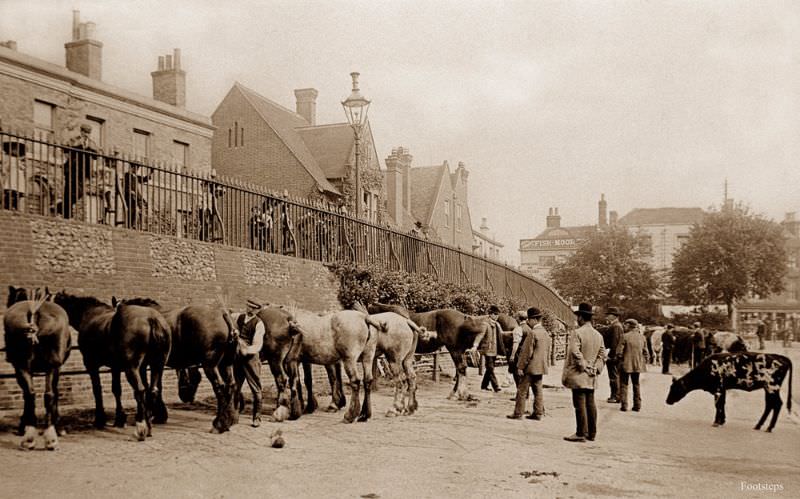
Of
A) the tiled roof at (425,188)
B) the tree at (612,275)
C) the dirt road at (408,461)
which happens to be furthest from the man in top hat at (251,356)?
the tree at (612,275)

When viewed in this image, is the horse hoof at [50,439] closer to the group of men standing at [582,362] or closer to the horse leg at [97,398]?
the horse leg at [97,398]

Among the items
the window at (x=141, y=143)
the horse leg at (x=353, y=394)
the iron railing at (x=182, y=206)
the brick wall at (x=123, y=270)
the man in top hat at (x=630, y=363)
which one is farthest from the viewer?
the window at (x=141, y=143)

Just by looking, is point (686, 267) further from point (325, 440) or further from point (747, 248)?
point (325, 440)

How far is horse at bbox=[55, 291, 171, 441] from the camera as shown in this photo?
28.8ft

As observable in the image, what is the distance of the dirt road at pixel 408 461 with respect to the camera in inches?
274

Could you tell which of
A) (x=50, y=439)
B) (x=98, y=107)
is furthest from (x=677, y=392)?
(x=98, y=107)

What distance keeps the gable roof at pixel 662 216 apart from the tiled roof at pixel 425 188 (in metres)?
28.9

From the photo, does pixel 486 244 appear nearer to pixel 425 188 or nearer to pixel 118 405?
pixel 425 188

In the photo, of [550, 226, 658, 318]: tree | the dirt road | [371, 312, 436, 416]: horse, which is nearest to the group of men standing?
the dirt road

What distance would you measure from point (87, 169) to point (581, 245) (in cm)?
4915

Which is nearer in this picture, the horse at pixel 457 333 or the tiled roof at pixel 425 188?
the horse at pixel 457 333

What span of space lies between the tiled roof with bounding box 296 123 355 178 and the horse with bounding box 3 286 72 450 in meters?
27.8

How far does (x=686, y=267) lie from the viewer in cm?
5134

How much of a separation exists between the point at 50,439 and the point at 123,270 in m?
4.62
